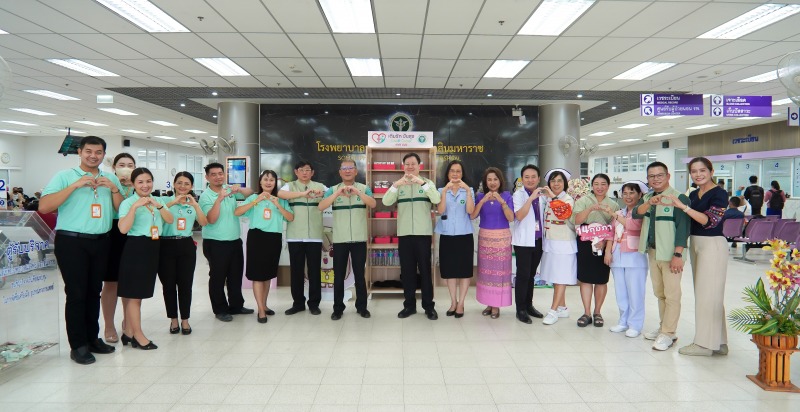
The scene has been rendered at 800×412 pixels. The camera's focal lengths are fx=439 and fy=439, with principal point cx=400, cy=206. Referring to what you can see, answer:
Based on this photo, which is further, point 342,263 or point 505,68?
point 505,68

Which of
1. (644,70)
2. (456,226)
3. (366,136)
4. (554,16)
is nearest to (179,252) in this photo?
(456,226)

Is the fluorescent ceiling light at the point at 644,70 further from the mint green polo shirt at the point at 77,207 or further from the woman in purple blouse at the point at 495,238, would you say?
the mint green polo shirt at the point at 77,207

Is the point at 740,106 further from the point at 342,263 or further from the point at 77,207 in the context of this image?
the point at 77,207

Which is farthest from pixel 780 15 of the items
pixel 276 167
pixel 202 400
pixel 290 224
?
pixel 276 167

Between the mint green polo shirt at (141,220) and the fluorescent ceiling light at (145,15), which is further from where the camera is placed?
the fluorescent ceiling light at (145,15)

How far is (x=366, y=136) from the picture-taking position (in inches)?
414

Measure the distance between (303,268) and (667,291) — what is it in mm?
3529

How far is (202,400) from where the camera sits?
2.87 m

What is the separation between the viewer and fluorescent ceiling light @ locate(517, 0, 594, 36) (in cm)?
494

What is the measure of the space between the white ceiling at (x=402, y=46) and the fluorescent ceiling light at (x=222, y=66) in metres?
0.21

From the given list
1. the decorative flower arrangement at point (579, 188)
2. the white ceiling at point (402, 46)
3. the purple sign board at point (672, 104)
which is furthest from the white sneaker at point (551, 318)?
the purple sign board at point (672, 104)

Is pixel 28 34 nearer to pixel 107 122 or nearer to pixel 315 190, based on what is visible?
pixel 315 190

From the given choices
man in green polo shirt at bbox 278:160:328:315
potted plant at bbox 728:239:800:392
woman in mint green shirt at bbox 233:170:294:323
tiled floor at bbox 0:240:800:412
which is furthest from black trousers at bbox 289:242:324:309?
Answer: potted plant at bbox 728:239:800:392

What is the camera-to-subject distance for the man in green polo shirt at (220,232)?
14.4 feet
